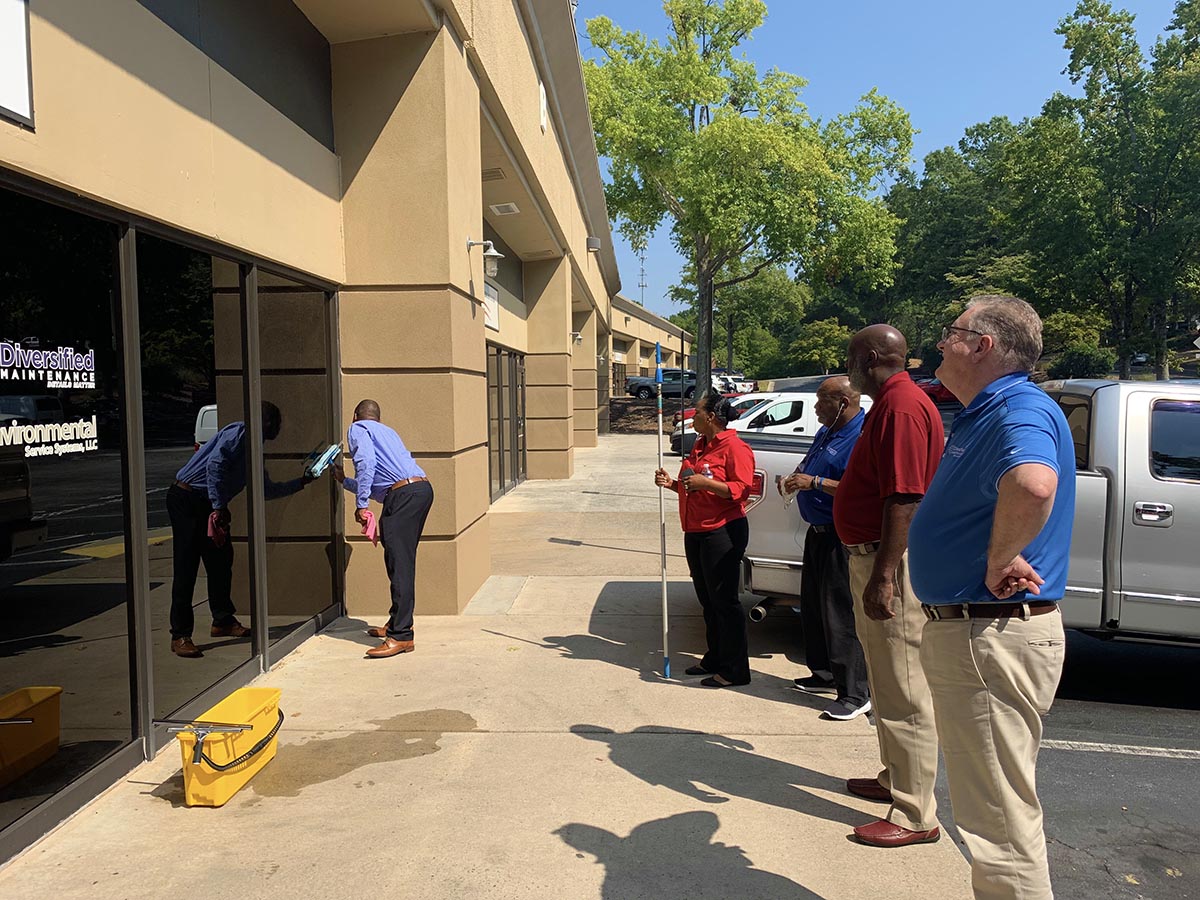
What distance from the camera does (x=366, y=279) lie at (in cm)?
725

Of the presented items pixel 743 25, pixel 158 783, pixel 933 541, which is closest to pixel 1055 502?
pixel 933 541

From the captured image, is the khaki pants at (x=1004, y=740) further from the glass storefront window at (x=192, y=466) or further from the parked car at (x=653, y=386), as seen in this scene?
the parked car at (x=653, y=386)

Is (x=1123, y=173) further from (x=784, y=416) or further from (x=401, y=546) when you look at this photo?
(x=401, y=546)

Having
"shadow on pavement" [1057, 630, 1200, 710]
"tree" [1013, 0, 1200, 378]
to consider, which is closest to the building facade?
"shadow on pavement" [1057, 630, 1200, 710]

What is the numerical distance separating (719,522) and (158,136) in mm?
3798

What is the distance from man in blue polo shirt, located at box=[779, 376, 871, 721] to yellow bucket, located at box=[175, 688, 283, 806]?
123 inches

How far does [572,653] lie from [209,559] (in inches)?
101

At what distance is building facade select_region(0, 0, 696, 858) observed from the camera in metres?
3.68

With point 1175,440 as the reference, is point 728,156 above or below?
above

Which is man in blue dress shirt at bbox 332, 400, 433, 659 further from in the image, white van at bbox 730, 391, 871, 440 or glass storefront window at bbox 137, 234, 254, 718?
white van at bbox 730, 391, 871, 440

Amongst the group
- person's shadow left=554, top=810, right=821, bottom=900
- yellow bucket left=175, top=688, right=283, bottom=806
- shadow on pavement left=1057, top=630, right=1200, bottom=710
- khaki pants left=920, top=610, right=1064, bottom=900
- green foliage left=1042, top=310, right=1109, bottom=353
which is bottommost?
shadow on pavement left=1057, top=630, right=1200, bottom=710

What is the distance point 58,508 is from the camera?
149 inches

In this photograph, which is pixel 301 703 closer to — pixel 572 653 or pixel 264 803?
pixel 264 803

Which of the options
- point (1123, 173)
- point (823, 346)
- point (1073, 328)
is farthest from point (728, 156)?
point (823, 346)
